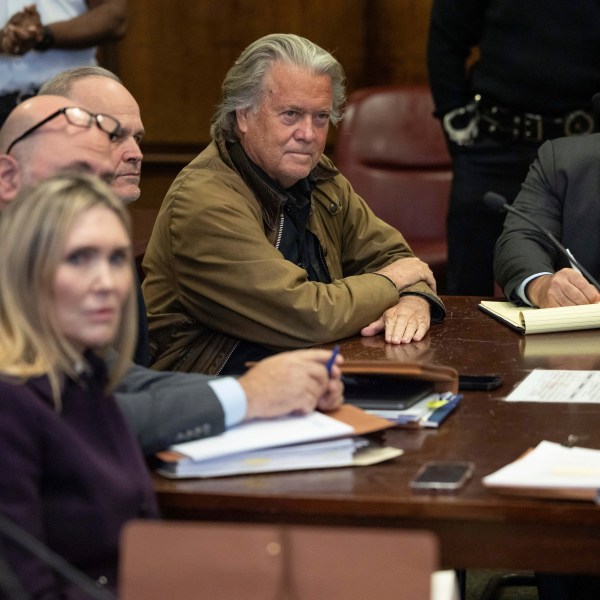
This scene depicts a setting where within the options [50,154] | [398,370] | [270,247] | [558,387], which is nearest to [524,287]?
[270,247]

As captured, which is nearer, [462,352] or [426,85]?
[462,352]

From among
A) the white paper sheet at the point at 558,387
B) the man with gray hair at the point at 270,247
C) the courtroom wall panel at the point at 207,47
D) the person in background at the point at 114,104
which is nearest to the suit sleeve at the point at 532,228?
the man with gray hair at the point at 270,247

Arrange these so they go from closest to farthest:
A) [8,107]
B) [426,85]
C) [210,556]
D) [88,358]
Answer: [210,556], [88,358], [8,107], [426,85]

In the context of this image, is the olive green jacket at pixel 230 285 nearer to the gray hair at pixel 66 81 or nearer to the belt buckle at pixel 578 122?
the gray hair at pixel 66 81

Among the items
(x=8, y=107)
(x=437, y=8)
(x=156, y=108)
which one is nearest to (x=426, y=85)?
(x=437, y=8)

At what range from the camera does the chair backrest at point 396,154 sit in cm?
516

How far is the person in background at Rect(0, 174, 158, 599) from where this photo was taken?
160 centimetres

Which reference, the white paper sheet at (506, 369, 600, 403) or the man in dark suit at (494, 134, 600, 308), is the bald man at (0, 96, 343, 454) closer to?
the white paper sheet at (506, 369, 600, 403)

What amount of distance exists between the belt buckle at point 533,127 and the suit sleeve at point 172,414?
2458mm

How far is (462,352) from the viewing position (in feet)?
8.72

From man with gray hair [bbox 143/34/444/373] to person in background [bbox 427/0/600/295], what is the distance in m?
1.08

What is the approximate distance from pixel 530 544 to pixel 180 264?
1362mm

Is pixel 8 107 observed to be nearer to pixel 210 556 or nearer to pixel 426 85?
pixel 426 85

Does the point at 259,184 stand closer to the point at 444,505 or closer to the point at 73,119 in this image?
the point at 73,119
